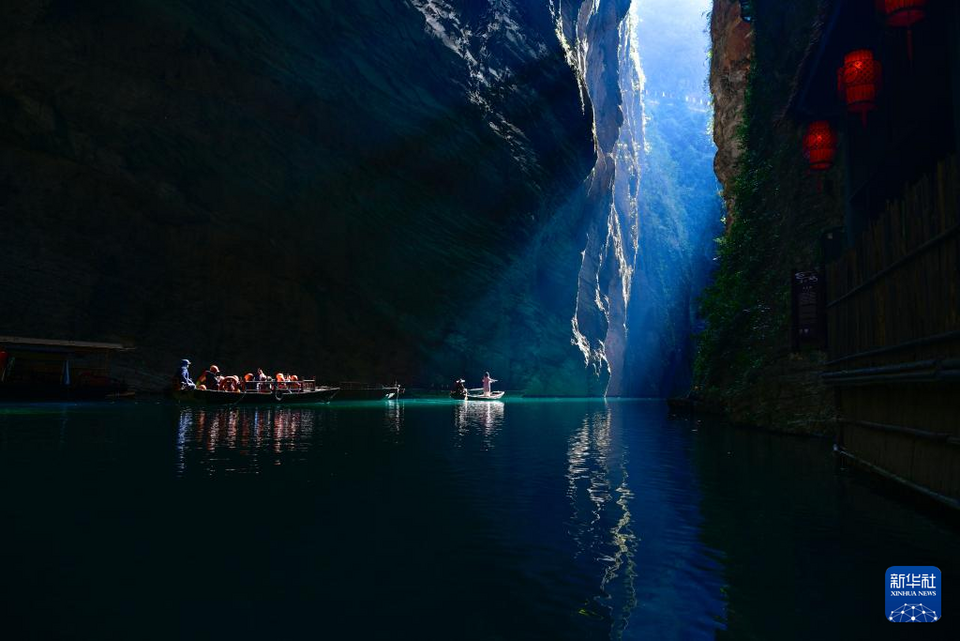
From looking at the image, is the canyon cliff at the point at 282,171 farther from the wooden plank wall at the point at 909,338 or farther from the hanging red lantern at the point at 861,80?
the wooden plank wall at the point at 909,338

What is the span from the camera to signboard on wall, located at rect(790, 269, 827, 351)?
1159cm

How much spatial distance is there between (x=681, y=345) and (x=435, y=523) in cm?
8993

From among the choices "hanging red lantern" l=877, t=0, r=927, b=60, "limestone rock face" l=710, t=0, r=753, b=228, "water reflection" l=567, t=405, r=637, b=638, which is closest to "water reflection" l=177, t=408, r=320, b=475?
"water reflection" l=567, t=405, r=637, b=638

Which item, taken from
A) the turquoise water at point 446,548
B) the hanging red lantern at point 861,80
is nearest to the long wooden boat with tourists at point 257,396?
the turquoise water at point 446,548

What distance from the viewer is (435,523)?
618 cm

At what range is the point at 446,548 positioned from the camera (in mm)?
5312

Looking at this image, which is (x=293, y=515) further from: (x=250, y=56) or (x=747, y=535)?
(x=250, y=56)

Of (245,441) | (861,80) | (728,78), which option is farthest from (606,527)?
(728,78)

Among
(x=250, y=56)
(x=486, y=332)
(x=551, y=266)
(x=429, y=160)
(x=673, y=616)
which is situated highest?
(x=250, y=56)

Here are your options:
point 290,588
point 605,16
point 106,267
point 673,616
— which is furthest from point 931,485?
point 605,16

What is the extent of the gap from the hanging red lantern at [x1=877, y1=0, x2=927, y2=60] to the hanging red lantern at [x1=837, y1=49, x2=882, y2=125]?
1506 mm

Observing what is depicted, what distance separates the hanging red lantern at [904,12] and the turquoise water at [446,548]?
625cm

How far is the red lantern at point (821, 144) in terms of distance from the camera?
12.8m

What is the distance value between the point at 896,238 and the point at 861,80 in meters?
4.04
